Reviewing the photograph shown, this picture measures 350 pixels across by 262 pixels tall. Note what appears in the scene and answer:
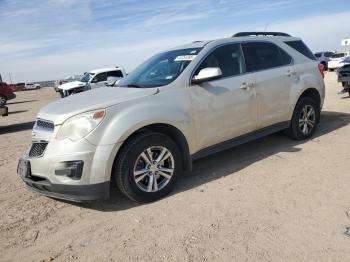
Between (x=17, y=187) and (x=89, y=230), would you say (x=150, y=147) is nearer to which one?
(x=89, y=230)

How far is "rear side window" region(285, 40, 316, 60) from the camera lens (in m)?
6.76

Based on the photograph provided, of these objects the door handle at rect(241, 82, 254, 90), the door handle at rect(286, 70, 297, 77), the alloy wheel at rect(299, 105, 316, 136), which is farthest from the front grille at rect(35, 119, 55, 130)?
the alloy wheel at rect(299, 105, 316, 136)

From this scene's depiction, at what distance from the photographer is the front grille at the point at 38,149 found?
4.40 metres

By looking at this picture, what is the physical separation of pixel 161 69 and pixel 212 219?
2365 millimetres

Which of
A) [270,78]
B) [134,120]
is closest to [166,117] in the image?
[134,120]

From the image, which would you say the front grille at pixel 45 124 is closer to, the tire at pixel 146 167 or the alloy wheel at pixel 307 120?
the tire at pixel 146 167

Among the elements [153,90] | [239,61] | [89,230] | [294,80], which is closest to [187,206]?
[89,230]

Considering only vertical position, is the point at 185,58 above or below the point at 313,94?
above

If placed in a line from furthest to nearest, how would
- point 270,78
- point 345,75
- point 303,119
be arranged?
1. point 345,75
2. point 303,119
3. point 270,78

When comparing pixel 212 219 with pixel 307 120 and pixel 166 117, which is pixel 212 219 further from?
pixel 307 120

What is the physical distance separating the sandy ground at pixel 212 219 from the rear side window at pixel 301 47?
1.85m

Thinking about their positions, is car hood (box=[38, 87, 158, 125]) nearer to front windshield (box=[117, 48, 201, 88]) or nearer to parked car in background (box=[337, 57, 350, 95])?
front windshield (box=[117, 48, 201, 88])

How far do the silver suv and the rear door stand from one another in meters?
0.02

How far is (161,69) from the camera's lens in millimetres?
5531
